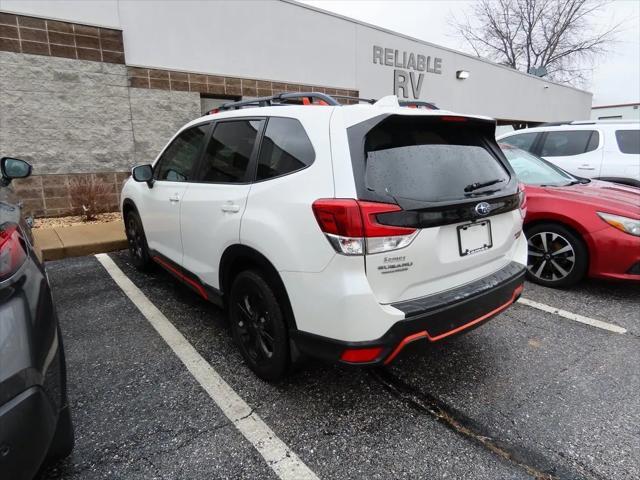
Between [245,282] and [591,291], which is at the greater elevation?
[245,282]

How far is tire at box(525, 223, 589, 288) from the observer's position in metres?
4.18

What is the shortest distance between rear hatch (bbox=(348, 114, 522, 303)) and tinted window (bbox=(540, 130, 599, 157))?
17.3 feet

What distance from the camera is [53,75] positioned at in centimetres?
691

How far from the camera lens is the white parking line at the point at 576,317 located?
3.49 meters

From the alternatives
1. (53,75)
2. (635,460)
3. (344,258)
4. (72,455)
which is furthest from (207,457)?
(53,75)

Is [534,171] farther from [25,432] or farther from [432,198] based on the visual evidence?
[25,432]

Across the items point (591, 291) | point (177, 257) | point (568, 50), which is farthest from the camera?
point (568, 50)

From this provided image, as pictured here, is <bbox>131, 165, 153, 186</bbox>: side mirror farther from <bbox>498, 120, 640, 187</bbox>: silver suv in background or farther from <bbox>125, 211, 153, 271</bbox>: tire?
<bbox>498, 120, 640, 187</bbox>: silver suv in background

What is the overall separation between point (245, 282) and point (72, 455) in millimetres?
1252

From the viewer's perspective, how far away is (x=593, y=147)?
6801 mm

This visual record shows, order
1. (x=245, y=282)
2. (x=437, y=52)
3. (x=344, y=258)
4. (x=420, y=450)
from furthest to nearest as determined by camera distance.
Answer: (x=437, y=52) < (x=245, y=282) < (x=420, y=450) < (x=344, y=258)

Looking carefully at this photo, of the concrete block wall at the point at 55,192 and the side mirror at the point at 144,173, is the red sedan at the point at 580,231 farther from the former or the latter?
the concrete block wall at the point at 55,192

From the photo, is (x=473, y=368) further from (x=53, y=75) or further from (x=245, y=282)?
(x=53, y=75)

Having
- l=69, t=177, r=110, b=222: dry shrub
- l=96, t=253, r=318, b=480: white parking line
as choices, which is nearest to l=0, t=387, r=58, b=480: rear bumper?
l=96, t=253, r=318, b=480: white parking line
